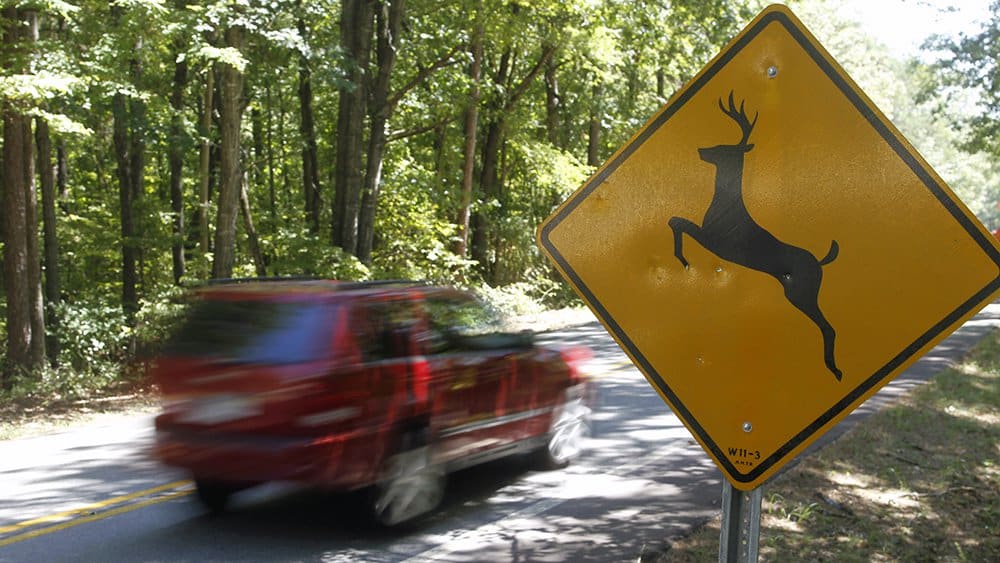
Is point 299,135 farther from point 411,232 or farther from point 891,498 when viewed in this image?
point 891,498

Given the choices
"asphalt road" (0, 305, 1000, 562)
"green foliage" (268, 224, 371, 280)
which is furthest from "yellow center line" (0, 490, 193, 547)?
"green foliage" (268, 224, 371, 280)

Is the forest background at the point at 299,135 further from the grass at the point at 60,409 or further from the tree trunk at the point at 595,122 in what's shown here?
the grass at the point at 60,409

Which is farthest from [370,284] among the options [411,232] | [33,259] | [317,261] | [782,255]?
[411,232]

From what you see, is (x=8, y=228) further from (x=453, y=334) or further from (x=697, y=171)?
(x=697, y=171)

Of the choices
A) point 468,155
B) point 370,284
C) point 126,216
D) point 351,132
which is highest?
point 468,155

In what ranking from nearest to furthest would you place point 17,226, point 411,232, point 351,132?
1. point 17,226
2. point 351,132
3. point 411,232

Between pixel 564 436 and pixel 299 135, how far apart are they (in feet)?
75.8

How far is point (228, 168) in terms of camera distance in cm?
1867

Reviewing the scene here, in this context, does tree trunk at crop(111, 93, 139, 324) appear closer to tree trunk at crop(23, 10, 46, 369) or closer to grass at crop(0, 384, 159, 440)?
tree trunk at crop(23, 10, 46, 369)

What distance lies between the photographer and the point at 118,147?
83.0ft

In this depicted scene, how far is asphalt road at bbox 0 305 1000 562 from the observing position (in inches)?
264

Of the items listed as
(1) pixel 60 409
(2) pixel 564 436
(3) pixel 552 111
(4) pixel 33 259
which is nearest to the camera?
(2) pixel 564 436

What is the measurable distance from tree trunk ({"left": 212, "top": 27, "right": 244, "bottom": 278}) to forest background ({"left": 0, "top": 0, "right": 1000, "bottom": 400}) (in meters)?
0.04

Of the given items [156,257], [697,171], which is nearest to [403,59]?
[156,257]
